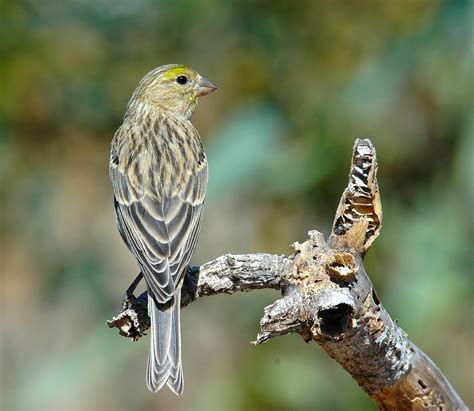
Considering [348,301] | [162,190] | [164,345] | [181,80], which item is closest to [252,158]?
[162,190]

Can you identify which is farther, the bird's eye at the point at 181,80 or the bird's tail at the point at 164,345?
the bird's eye at the point at 181,80

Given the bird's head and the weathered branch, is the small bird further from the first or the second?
the weathered branch

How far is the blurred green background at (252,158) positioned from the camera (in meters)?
4.98

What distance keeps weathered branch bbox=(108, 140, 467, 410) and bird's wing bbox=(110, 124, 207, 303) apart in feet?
1.20

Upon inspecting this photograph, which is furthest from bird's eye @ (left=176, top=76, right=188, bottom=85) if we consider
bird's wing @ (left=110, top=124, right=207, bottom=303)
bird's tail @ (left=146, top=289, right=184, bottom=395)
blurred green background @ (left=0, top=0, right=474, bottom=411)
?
bird's tail @ (left=146, top=289, right=184, bottom=395)

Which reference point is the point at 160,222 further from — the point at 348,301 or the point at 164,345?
the point at 348,301

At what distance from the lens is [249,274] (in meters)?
3.50

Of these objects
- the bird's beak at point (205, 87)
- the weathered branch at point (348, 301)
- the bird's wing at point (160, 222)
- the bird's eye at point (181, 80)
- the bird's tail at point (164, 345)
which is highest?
the bird's eye at point (181, 80)

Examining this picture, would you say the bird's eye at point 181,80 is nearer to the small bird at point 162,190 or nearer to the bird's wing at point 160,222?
the small bird at point 162,190

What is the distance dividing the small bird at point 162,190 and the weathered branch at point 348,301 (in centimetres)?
29

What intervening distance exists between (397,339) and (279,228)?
2.05 meters

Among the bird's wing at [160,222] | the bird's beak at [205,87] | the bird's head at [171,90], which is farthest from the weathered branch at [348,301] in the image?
the bird's head at [171,90]

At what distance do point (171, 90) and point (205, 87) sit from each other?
0.73 feet

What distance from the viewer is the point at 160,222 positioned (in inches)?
174
